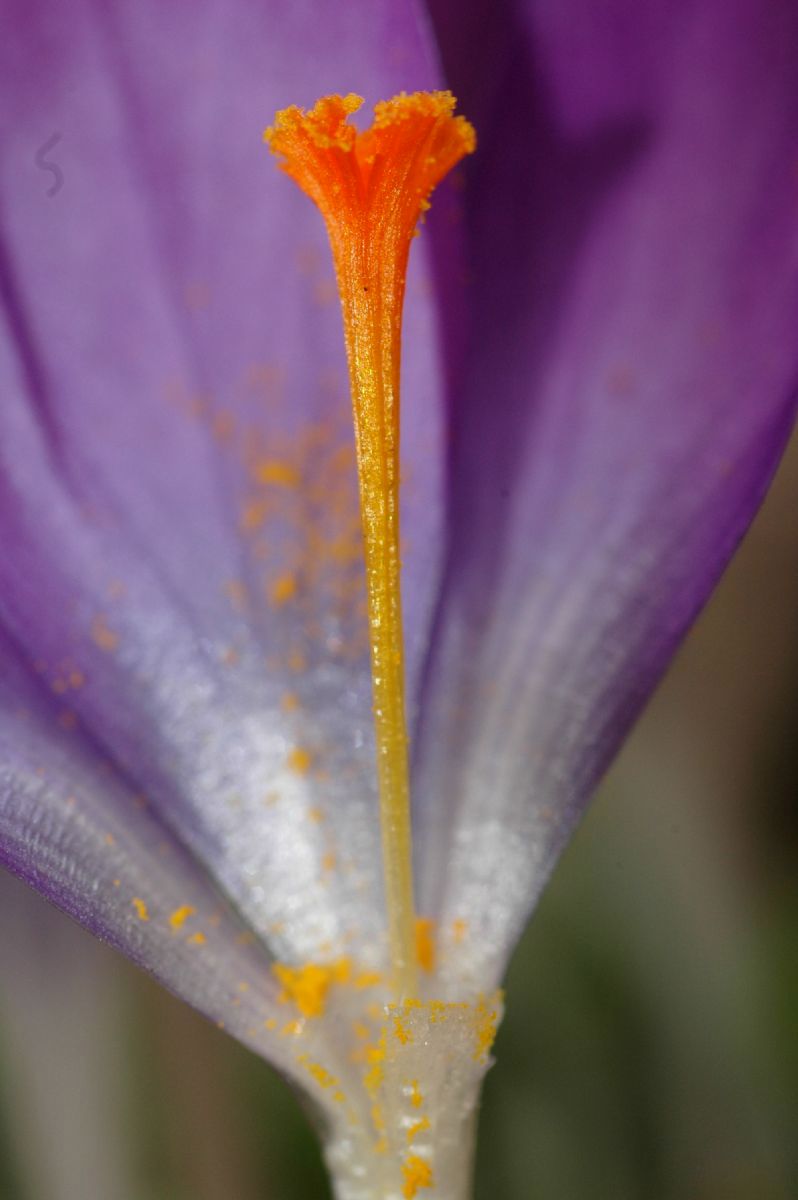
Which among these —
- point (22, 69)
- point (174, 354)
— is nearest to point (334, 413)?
point (174, 354)

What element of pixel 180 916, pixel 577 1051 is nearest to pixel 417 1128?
pixel 180 916

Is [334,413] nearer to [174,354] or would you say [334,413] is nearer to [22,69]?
[174,354]

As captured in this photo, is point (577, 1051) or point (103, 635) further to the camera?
point (577, 1051)

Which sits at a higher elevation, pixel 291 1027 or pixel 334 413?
pixel 334 413

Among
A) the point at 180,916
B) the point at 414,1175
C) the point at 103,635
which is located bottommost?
the point at 414,1175

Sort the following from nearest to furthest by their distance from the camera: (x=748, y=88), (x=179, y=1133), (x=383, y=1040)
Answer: (x=383, y=1040) < (x=748, y=88) < (x=179, y=1133)

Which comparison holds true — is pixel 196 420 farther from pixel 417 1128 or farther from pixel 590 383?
pixel 417 1128
